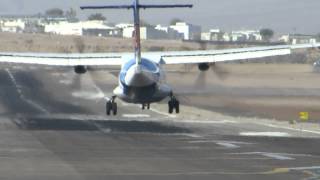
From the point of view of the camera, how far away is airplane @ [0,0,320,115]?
44.2m

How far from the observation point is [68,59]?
52438 millimetres

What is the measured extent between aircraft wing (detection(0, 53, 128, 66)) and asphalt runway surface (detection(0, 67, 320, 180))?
3845mm

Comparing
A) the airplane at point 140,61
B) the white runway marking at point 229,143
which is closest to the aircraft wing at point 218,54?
the airplane at point 140,61

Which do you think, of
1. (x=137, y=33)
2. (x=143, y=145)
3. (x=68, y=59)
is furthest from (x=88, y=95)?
(x=143, y=145)

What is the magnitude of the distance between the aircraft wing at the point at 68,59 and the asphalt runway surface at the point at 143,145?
384 centimetres

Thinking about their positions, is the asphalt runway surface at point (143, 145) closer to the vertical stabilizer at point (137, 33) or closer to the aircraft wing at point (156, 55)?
the aircraft wing at point (156, 55)

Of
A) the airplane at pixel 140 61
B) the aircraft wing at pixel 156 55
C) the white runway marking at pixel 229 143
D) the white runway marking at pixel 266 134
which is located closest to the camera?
the white runway marking at pixel 229 143

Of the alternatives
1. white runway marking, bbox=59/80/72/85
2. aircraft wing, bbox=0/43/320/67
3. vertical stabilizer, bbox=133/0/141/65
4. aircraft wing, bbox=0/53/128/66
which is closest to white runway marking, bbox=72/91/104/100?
white runway marking, bbox=59/80/72/85

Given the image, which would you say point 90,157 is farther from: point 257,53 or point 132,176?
point 257,53

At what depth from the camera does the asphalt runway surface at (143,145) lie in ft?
88.5

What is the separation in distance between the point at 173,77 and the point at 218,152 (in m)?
58.1

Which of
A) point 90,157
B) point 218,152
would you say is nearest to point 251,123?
point 218,152

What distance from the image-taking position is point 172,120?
60.5 metres

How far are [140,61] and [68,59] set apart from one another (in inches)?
373
